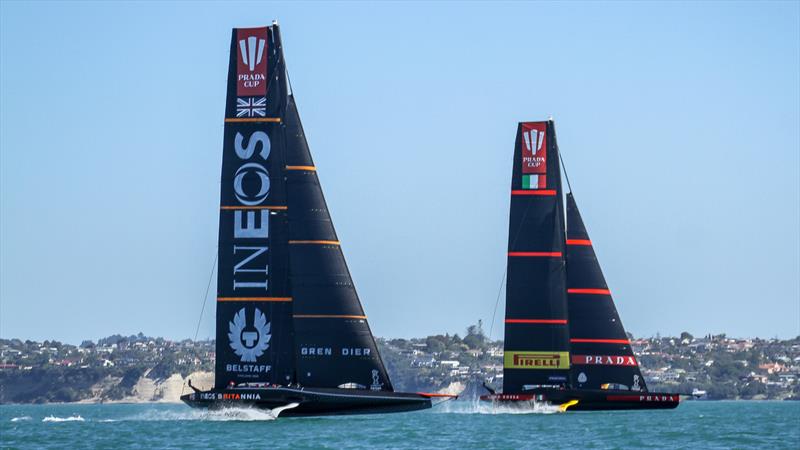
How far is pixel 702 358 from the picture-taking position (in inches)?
7288

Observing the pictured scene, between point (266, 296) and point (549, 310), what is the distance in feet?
46.8

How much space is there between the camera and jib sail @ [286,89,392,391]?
193ft

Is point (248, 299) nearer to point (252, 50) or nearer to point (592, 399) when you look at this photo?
point (252, 50)

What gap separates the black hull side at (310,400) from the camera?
2258 inches

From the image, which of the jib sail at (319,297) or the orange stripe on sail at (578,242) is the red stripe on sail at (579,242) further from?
the jib sail at (319,297)

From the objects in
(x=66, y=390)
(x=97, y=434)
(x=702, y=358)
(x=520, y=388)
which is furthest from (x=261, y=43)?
(x=702, y=358)

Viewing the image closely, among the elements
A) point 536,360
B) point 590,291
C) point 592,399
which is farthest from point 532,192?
point 592,399

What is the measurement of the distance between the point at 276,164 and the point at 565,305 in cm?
1574

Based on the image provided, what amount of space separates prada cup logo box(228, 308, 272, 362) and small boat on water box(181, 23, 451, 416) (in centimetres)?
3

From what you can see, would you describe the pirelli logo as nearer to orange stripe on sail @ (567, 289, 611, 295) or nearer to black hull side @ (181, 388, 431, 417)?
orange stripe on sail @ (567, 289, 611, 295)

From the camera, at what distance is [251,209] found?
2279 inches

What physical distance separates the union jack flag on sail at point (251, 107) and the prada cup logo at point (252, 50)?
977 mm


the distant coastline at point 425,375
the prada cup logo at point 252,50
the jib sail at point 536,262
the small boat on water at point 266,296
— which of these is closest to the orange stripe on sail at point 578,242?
the jib sail at point 536,262

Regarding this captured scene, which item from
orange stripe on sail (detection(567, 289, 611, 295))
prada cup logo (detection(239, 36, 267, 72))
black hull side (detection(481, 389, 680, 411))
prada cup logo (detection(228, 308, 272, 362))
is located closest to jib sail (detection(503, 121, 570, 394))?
black hull side (detection(481, 389, 680, 411))
